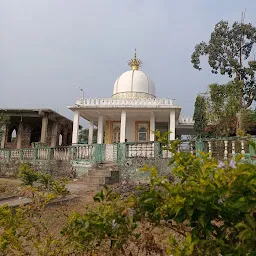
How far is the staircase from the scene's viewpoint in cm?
939

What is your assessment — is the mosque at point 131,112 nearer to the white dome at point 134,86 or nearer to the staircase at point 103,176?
the white dome at point 134,86

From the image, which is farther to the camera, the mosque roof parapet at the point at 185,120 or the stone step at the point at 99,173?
the mosque roof parapet at the point at 185,120

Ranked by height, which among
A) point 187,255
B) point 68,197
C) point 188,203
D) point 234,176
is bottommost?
point 68,197

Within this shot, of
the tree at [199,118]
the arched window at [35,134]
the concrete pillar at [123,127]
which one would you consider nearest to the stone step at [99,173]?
the concrete pillar at [123,127]

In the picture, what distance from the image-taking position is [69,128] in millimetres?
28531

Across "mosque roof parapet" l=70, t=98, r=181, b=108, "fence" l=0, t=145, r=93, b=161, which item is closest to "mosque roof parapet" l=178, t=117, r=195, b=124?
"mosque roof parapet" l=70, t=98, r=181, b=108

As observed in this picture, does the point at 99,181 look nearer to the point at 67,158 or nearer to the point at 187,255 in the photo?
the point at 67,158

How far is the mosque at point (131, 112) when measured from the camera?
17.7 metres

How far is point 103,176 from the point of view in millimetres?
9586

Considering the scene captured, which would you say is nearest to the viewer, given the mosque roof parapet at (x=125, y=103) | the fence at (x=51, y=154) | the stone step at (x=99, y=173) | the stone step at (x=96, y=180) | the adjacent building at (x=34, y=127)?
the stone step at (x=96, y=180)

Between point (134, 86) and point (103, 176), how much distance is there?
1292 cm

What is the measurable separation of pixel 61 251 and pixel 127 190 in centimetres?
598

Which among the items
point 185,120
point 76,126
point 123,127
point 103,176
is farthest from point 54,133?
point 103,176

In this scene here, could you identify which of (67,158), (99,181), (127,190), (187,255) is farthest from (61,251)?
(67,158)
